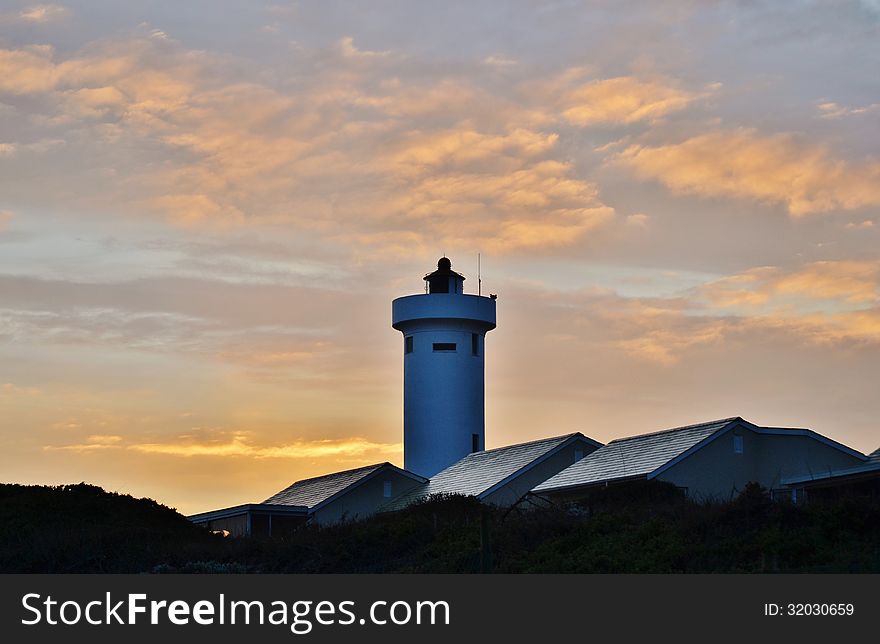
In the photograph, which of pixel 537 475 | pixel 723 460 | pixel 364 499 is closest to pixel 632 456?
pixel 723 460

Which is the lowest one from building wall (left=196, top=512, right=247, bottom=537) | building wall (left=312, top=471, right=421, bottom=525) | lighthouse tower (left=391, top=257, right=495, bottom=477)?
building wall (left=196, top=512, right=247, bottom=537)

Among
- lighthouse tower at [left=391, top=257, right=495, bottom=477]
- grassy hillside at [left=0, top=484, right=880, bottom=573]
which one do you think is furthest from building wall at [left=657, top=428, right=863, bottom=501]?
lighthouse tower at [left=391, top=257, right=495, bottom=477]

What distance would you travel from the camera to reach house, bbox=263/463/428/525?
2044 inches

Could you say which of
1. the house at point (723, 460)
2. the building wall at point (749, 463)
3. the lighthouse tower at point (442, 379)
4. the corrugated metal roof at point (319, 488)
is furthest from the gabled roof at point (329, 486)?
the building wall at point (749, 463)

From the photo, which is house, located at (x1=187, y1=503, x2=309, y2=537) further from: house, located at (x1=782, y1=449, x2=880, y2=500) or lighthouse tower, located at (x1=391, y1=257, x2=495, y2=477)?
house, located at (x1=782, y1=449, x2=880, y2=500)

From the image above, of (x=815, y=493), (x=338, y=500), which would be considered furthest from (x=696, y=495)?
(x=338, y=500)

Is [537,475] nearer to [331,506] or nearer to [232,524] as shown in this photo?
[331,506]

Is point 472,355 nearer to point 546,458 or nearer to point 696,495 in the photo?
point 546,458

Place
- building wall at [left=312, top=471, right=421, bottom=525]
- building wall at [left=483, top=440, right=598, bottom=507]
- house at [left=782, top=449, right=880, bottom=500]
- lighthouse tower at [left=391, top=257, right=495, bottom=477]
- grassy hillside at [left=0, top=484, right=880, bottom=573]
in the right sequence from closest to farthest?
grassy hillside at [left=0, top=484, right=880, bottom=573] → house at [left=782, top=449, right=880, bottom=500] → building wall at [left=483, top=440, right=598, bottom=507] → building wall at [left=312, top=471, right=421, bottom=525] → lighthouse tower at [left=391, top=257, right=495, bottom=477]

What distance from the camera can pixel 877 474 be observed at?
38.6 metres

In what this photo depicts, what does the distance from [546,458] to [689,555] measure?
1909 centimetres

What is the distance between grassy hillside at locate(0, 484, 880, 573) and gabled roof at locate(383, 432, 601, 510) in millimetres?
2541
